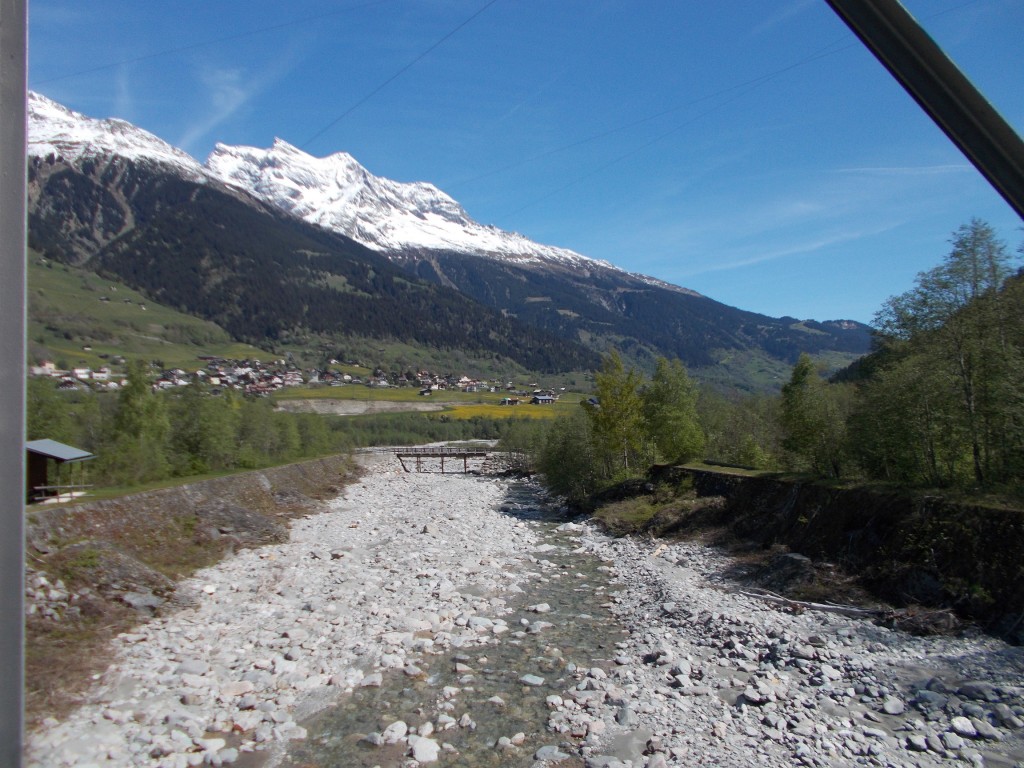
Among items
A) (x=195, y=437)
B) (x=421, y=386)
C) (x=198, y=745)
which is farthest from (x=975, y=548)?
(x=421, y=386)

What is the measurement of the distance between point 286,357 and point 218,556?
405 ft

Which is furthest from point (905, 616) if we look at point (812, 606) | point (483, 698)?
point (483, 698)

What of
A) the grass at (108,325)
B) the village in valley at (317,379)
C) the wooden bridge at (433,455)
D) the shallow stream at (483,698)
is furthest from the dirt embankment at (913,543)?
the grass at (108,325)

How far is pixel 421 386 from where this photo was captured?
135750 millimetres

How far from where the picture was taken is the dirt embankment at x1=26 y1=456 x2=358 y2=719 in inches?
422

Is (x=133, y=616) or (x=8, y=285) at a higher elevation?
(x=8, y=285)

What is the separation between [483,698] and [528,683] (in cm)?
89

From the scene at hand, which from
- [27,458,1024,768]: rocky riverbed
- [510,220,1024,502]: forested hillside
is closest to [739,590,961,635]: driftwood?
[27,458,1024,768]: rocky riverbed

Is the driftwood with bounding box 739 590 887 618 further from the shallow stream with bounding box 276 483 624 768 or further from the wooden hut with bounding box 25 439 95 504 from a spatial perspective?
the wooden hut with bounding box 25 439 95 504

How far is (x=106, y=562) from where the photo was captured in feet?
47.5

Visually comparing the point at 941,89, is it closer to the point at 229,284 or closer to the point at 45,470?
the point at 45,470

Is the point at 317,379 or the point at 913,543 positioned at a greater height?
the point at 317,379

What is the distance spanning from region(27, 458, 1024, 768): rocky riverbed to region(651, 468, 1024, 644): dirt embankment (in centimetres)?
125

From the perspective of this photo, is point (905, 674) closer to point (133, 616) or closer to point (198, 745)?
point (198, 745)
